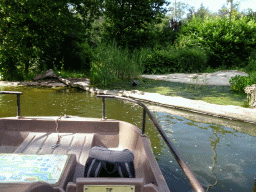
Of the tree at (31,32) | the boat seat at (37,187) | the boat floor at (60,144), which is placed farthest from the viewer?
the tree at (31,32)

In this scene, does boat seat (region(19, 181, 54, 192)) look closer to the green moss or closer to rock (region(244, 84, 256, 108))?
rock (region(244, 84, 256, 108))

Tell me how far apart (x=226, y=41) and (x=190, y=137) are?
565 inches

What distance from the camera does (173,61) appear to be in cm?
1508

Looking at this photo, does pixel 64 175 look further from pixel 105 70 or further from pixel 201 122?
pixel 105 70

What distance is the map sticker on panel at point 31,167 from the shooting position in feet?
6.51

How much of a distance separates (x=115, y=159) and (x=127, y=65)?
8894 millimetres

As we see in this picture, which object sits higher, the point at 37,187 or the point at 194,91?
the point at 37,187

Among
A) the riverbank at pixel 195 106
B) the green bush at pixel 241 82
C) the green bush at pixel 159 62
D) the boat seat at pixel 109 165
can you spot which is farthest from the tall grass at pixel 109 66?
the boat seat at pixel 109 165

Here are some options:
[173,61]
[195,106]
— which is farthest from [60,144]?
[173,61]

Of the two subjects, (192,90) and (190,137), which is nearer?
(190,137)

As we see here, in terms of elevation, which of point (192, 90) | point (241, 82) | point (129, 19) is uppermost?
point (129, 19)

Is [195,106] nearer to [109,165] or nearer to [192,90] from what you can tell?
[192,90]

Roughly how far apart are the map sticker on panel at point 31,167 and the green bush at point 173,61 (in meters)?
12.6

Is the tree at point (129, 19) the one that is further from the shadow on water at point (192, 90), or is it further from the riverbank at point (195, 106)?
the riverbank at point (195, 106)
